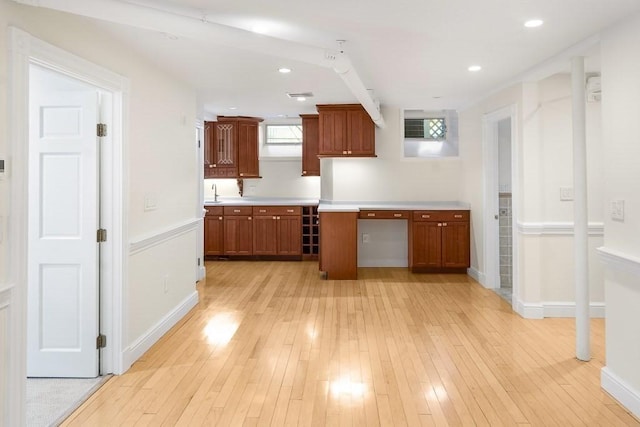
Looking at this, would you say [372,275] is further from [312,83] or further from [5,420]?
[5,420]

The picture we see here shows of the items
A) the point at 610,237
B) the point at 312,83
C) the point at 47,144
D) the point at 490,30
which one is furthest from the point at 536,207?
the point at 47,144

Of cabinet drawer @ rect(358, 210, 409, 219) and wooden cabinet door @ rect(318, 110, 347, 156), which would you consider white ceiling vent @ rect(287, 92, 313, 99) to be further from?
cabinet drawer @ rect(358, 210, 409, 219)

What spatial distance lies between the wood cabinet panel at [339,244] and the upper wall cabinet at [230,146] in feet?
7.38

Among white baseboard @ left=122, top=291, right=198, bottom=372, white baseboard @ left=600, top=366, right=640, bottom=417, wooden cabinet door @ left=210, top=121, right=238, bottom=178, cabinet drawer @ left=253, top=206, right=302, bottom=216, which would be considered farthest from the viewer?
wooden cabinet door @ left=210, top=121, right=238, bottom=178

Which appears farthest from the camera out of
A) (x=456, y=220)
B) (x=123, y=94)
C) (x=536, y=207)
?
(x=456, y=220)

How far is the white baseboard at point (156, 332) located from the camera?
124 inches

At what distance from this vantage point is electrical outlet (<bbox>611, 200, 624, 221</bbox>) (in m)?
2.64

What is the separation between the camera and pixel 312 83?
15.1ft

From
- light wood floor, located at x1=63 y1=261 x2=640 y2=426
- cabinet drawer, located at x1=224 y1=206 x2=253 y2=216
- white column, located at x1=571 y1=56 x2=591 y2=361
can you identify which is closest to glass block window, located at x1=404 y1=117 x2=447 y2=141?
cabinet drawer, located at x1=224 y1=206 x2=253 y2=216

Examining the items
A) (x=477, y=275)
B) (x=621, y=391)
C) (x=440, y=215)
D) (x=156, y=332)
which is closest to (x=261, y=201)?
(x=440, y=215)

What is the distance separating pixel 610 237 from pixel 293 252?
16.5 ft

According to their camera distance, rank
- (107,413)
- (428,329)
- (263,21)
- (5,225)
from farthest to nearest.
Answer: (428,329), (263,21), (107,413), (5,225)

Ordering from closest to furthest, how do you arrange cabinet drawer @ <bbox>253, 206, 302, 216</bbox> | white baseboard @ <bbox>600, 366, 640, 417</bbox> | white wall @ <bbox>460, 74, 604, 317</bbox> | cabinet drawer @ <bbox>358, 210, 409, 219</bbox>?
white baseboard @ <bbox>600, 366, 640, 417</bbox> < white wall @ <bbox>460, 74, 604, 317</bbox> < cabinet drawer @ <bbox>358, 210, 409, 219</bbox> < cabinet drawer @ <bbox>253, 206, 302, 216</bbox>

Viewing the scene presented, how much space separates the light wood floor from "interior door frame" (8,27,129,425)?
425 millimetres
